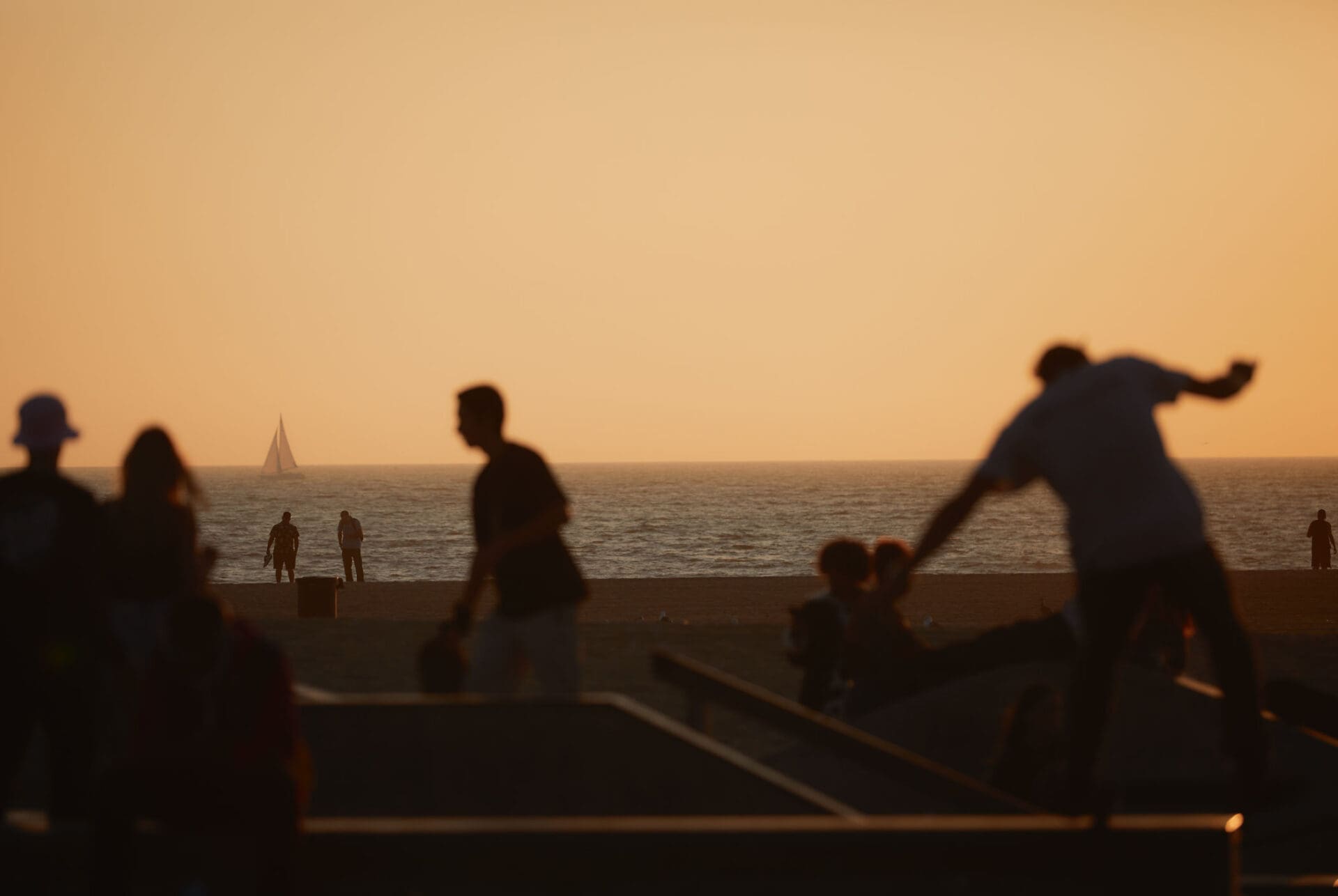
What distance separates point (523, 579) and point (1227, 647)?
111 inches

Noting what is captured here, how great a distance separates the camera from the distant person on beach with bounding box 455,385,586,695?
6027 mm

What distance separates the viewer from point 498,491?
20.1 ft

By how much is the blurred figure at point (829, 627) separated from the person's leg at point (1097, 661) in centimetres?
233

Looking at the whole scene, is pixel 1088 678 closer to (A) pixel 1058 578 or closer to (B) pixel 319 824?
(B) pixel 319 824

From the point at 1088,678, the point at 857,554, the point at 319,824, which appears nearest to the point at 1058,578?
the point at 857,554

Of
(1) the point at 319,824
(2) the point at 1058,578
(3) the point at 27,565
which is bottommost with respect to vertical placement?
(2) the point at 1058,578

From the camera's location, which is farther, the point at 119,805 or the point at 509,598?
the point at 509,598

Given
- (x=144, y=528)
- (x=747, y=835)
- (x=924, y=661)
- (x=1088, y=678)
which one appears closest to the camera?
(x=747, y=835)

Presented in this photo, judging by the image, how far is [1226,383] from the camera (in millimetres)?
4570

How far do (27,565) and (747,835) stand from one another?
2910 mm

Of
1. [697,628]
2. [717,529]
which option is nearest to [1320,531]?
[697,628]

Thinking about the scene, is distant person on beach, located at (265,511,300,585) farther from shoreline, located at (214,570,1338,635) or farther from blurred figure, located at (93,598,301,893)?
blurred figure, located at (93,598,301,893)

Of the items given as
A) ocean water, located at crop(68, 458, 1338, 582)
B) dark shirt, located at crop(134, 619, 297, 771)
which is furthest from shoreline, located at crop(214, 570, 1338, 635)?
dark shirt, located at crop(134, 619, 297, 771)

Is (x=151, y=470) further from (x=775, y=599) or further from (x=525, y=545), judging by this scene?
(x=775, y=599)
